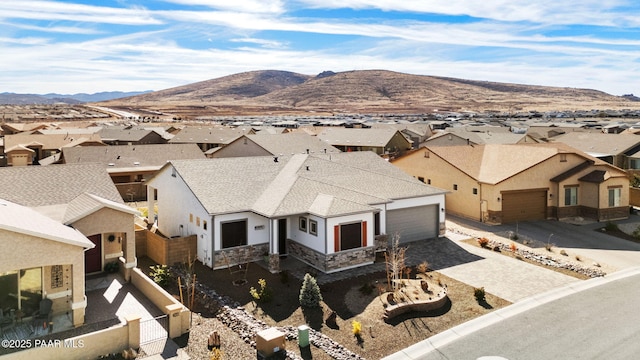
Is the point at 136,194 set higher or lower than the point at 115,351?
higher

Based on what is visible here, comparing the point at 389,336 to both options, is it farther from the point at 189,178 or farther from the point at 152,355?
the point at 189,178

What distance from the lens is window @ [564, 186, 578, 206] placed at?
33.4 meters

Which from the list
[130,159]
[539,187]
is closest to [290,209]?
[539,187]

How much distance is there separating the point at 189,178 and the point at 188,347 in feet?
38.7

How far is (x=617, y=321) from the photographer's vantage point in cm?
1738

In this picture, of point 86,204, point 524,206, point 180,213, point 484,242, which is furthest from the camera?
point 524,206

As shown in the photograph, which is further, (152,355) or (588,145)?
(588,145)

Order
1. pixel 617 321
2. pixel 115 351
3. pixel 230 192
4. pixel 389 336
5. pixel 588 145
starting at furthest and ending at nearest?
1. pixel 588 145
2. pixel 230 192
3. pixel 617 321
4. pixel 389 336
5. pixel 115 351

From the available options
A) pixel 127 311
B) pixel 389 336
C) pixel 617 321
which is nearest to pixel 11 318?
pixel 127 311

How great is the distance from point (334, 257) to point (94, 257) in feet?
37.9

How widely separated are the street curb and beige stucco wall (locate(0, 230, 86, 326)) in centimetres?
1108

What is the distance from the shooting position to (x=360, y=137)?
72.4 m

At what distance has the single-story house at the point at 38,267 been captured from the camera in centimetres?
1527

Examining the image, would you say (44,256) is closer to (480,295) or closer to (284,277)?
(284,277)
